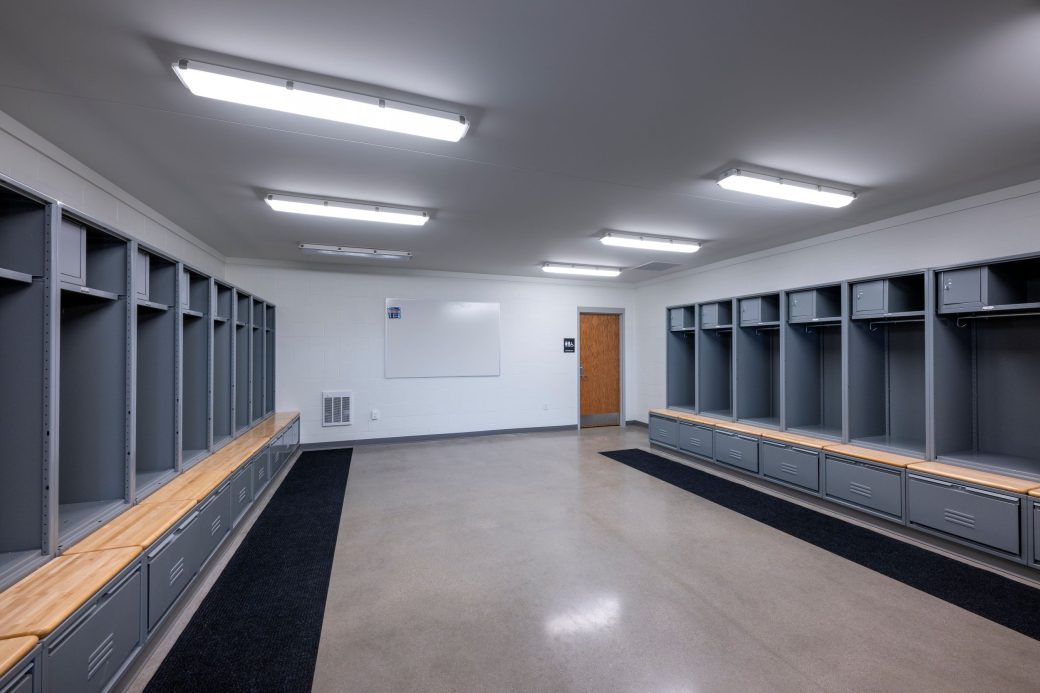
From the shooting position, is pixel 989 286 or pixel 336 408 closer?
pixel 989 286

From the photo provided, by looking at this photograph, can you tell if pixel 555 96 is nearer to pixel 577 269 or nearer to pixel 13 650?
pixel 13 650

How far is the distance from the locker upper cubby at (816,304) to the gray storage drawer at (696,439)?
5.41ft

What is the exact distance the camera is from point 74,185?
9.75 feet

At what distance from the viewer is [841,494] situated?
12.5ft

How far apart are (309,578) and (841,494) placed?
13.9 feet

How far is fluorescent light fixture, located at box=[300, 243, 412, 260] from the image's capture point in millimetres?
5297

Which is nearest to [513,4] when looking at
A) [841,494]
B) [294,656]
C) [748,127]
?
[748,127]

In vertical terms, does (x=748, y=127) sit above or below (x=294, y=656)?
above

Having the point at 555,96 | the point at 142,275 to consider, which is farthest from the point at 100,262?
the point at 555,96

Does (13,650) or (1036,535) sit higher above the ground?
(13,650)

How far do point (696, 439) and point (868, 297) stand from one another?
247cm

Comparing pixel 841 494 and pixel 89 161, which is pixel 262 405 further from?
pixel 841 494

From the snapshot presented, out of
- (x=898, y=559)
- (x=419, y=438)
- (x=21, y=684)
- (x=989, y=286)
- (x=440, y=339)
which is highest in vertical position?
(x=989, y=286)

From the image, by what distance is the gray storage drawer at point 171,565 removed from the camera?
80.4 inches
